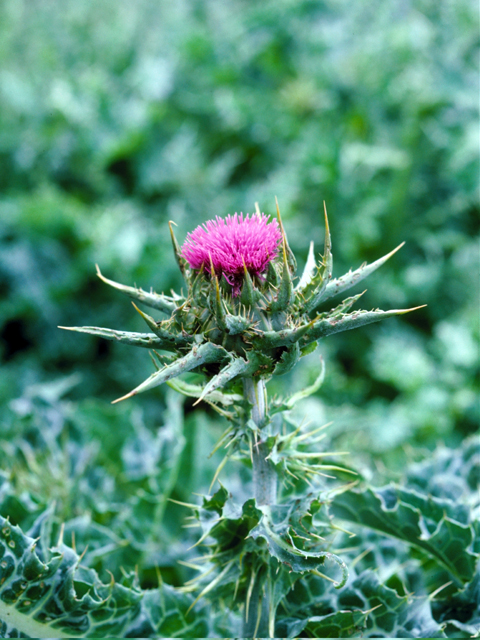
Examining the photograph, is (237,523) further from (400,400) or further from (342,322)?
(400,400)

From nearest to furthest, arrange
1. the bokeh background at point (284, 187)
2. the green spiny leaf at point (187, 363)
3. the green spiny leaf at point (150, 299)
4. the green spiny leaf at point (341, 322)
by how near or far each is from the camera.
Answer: the green spiny leaf at point (187, 363), the green spiny leaf at point (341, 322), the green spiny leaf at point (150, 299), the bokeh background at point (284, 187)

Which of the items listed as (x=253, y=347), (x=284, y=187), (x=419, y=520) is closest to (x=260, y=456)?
(x=253, y=347)

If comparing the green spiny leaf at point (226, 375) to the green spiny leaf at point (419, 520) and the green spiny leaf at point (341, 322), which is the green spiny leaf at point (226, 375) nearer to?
the green spiny leaf at point (341, 322)

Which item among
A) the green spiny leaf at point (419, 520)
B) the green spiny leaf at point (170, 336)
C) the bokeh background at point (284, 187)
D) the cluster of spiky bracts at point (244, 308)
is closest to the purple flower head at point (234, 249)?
the cluster of spiky bracts at point (244, 308)

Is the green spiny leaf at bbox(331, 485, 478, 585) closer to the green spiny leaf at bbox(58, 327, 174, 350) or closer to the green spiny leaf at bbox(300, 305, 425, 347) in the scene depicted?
the green spiny leaf at bbox(300, 305, 425, 347)

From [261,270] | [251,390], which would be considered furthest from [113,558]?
[261,270]

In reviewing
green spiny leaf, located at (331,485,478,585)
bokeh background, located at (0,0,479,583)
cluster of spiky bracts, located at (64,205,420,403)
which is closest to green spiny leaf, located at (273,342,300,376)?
cluster of spiky bracts, located at (64,205,420,403)

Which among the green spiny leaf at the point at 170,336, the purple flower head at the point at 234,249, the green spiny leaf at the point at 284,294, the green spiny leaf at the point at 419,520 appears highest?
the purple flower head at the point at 234,249
